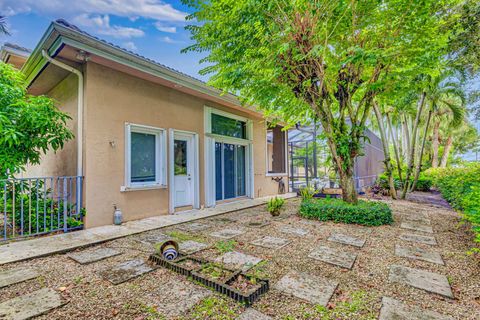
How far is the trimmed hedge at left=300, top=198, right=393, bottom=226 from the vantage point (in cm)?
493

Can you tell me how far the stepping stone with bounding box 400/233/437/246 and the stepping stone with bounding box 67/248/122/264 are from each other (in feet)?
15.9

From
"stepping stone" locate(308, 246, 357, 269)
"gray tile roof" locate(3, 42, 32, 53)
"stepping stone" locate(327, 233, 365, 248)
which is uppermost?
"gray tile roof" locate(3, 42, 32, 53)

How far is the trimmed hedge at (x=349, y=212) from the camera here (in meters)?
4.93

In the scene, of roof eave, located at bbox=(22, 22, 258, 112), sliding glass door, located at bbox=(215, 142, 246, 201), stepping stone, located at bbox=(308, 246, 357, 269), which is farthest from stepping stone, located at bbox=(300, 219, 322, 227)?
roof eave, located at bbox=(22, 22, 258, 112)

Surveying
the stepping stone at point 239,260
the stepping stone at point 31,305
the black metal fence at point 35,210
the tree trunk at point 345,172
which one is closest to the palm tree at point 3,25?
the black metal fence at point 35,210

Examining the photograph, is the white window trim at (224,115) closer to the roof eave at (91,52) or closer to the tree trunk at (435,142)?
the roof eave at (91,52)

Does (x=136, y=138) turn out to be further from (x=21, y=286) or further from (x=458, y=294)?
(x=458, y=294)

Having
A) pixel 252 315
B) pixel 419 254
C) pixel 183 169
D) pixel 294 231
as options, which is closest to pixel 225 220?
pixel 294 231

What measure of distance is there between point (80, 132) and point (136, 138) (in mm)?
1084

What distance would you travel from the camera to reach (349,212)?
201 inches

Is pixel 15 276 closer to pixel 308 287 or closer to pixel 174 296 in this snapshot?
pixel 174 296

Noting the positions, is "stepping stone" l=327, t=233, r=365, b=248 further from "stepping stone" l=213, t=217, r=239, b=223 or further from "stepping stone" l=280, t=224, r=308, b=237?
"stepping stone" l=213, t=217, r=239, b=223

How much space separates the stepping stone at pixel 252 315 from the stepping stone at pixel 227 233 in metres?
2.13

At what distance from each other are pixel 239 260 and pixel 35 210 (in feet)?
12.6
